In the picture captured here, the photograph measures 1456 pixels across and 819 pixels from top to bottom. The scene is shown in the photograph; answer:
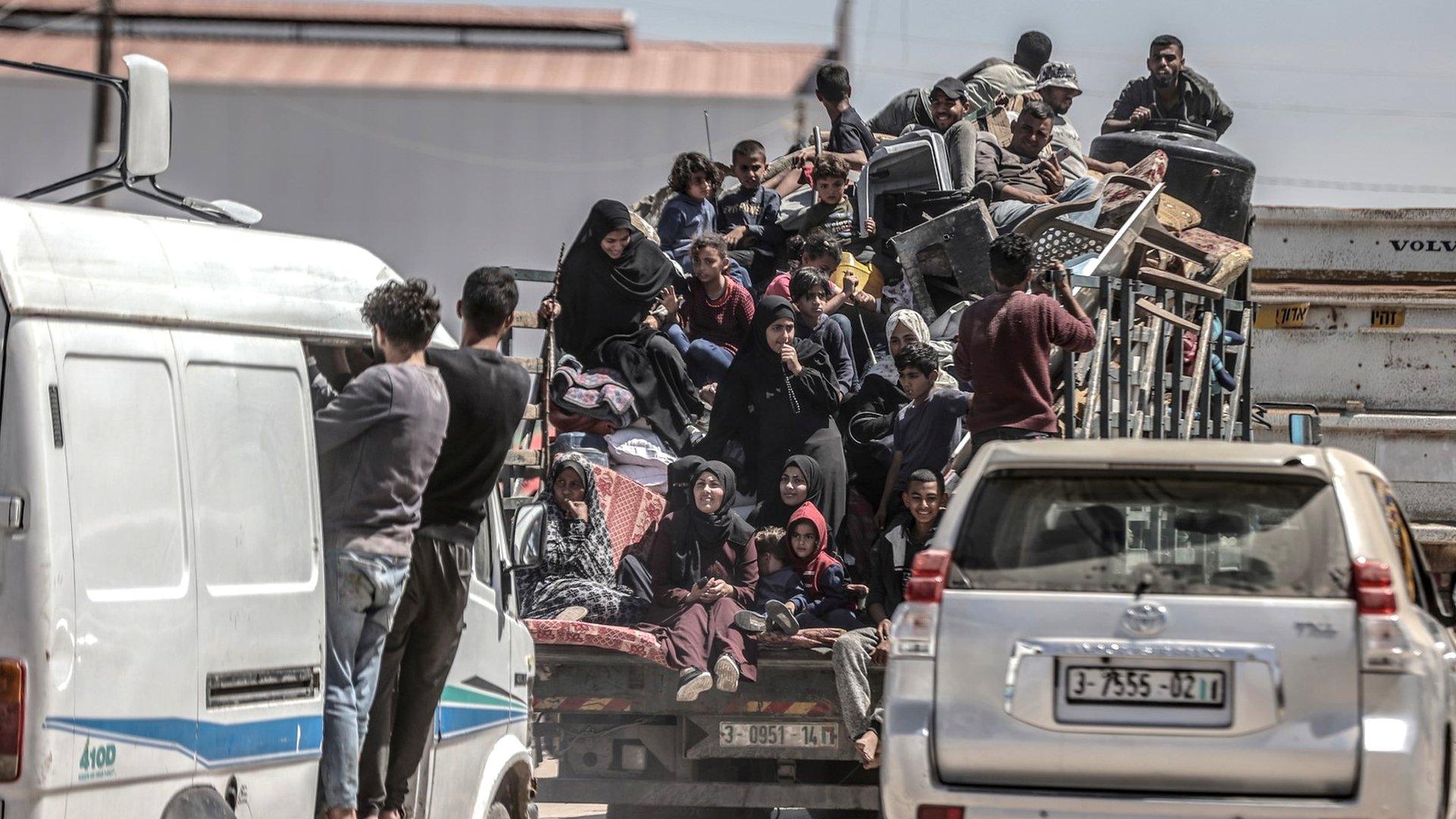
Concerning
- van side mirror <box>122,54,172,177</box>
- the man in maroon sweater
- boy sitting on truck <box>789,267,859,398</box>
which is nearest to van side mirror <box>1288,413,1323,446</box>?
the man in maroon sweater

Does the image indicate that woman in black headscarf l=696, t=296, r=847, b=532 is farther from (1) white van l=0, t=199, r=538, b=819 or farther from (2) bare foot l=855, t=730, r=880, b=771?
(1) white van l=0, t=199, r=538, b=819

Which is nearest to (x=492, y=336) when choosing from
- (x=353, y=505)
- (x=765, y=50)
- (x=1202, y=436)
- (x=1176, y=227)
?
(x=353, y=505)

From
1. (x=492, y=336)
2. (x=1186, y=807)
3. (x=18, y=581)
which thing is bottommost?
(x=1186, y=807)

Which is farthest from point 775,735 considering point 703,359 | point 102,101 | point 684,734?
point 102,101

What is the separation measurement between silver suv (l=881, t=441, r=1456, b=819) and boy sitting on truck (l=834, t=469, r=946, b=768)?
84.3 inches

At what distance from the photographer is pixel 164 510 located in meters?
Answer: 4.50

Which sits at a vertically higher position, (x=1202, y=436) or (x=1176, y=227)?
(x=1176, y=227)

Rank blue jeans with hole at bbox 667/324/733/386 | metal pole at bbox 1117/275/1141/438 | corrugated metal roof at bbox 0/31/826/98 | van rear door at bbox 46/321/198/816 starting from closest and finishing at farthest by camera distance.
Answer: van rear door at bbox 46/321/198/816 → metal pole at bbox 1117/275/1141/438 → blue jeans with hole at bbox 667/324/733/386 → corrugated metal roof at bbox 0/31/826/98

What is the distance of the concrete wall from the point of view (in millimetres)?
31250

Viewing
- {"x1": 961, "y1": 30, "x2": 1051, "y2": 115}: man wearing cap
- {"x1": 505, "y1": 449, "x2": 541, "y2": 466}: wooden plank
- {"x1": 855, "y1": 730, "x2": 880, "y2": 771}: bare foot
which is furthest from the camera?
{"x1": 961, "y1": 30, "x2": 1051, "y2": 115}: man wearing cap

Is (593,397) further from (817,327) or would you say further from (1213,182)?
(1213,182)

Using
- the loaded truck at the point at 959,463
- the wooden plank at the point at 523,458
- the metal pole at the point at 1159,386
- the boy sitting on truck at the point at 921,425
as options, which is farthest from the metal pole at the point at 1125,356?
the wooden plank at the point at 523,458

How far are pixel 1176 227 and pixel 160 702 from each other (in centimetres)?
766

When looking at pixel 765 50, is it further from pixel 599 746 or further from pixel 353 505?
pixel 353 505
